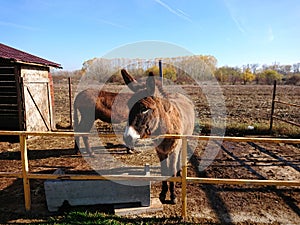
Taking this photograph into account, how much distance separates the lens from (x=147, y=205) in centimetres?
335

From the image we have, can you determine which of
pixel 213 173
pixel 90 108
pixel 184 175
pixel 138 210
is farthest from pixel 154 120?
pixel 90 108

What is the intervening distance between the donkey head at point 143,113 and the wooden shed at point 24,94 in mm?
5447

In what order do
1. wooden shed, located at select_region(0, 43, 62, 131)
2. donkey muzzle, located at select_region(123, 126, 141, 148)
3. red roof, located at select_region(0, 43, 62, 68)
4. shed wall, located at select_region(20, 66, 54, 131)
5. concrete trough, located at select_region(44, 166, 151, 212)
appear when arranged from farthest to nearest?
shed wall, located at select_region(20, 66, 54, 131) < wooden shed, located at select_region(0, 43, 62, 131) < red roof, located at select_region(0, 43, 62, 68) < concrete trough, located at select_region(44, 166, 151, 212) < donkey muzzle, located at select_region(123, 126, 141, 148)

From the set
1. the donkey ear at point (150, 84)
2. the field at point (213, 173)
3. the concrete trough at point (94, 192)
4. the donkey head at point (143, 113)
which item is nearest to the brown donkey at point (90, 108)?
the field at point (213, 173)

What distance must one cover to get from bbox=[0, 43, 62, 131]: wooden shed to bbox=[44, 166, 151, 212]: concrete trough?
4930 mm

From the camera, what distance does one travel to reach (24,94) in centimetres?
721

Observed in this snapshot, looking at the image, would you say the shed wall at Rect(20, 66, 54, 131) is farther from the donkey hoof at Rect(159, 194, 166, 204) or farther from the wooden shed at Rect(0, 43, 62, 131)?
the donkey hoof at Rect(159, 194, 166, 204)

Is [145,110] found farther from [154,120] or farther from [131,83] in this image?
[131,83]

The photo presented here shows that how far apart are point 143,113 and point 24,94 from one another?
6082 mm

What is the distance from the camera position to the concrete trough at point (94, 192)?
3.26 metres

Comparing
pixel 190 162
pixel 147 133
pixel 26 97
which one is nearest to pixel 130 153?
Answer: pixel 190 162

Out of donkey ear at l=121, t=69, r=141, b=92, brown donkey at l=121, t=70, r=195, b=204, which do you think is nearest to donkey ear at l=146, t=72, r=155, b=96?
brown donkey at l=121, t=70, r=195, b=204

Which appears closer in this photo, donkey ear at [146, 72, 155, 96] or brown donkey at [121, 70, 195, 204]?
brown donkey at [121, 70, 195, 204]

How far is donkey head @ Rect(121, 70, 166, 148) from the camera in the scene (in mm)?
2652
